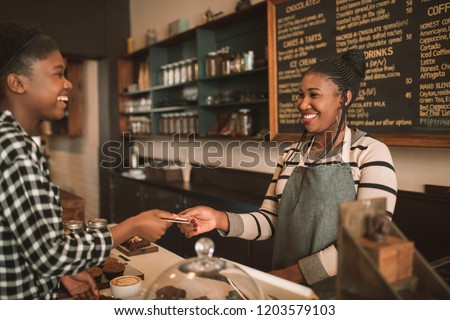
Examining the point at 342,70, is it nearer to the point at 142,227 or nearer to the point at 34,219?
the point at 142,227

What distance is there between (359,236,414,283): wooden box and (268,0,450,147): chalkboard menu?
1512 millimetres

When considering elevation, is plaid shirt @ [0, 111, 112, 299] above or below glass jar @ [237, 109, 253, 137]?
below

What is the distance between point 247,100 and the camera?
3.46m

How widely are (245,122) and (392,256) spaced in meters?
2.75

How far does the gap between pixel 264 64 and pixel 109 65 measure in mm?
2896

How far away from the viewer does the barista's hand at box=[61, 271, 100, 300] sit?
1.33m

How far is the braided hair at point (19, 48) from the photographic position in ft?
3.71

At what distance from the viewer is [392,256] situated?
812 millimetres

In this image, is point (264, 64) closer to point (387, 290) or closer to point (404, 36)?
point (404, 36)

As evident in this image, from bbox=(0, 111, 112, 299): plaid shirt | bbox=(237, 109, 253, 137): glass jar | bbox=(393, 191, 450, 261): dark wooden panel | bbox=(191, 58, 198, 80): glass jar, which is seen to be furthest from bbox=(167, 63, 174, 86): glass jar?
bbox=(0, 111, 112, 299): plaid shirt

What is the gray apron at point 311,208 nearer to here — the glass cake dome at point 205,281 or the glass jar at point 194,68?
the glass cake dome at point 205,281

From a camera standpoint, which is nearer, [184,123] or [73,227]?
[73,227]

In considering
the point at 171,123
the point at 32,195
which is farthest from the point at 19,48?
the point at 171,123

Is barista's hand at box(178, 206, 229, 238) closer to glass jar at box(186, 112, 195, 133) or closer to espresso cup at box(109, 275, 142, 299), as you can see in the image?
espresso cup at box(109, 275, 142, 299)
